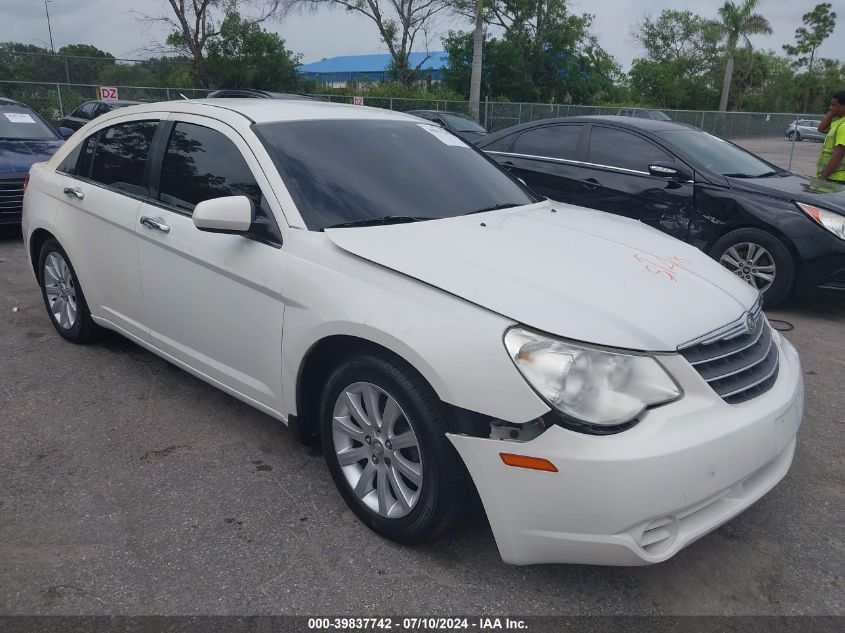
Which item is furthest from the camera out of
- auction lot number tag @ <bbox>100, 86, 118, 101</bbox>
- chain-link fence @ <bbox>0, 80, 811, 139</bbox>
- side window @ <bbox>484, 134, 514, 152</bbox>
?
chain-link fence @ <bbox>0, 80, 811, 139</bbox>

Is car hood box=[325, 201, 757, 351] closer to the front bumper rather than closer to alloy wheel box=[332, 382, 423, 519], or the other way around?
the front bumper

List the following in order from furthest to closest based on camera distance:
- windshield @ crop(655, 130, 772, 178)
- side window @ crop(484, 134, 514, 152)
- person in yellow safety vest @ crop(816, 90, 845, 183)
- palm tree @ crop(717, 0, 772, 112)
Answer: palm tree @ crop(717, 0, 772, 112), side window @ crop(484, 134, 514, 152), person in yellow safety vest @ crop(816, 90, 845, 183), windshield @ crop(655, 130, 772, 178)

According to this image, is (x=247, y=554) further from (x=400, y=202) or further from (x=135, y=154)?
(x=135, y=154)

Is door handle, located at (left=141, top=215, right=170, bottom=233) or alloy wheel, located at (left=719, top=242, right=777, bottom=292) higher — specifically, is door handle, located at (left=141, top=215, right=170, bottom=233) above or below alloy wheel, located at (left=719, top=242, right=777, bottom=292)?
above

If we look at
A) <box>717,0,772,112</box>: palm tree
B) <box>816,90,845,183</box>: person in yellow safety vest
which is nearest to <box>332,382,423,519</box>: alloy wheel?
<box>816,90,845,183</box>: person in yellow safety vest

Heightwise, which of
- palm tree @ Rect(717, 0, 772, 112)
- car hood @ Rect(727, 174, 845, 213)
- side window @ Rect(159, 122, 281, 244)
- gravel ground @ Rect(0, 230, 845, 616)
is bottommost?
gravel ground @ Rect(0, 230, 845, 616)

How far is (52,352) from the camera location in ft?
15.4

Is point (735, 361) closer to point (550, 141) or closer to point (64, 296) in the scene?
point (64, 296)

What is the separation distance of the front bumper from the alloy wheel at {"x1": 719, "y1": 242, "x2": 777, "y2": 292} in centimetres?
390

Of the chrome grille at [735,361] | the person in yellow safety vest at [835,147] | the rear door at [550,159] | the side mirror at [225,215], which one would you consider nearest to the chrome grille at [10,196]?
the rear door at [550,159]

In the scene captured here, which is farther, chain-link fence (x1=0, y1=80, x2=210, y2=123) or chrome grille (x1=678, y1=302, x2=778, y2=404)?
chain-link fence (x1=0, y1=80, x2=210, y2=123)

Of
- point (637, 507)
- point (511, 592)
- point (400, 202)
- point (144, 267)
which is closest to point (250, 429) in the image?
point (144, 267)

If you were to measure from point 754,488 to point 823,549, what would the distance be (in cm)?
55

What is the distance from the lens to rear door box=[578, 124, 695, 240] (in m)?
6.32
